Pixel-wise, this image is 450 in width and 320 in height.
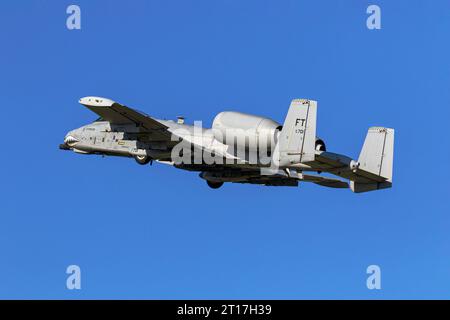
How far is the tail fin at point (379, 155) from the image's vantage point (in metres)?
53.8

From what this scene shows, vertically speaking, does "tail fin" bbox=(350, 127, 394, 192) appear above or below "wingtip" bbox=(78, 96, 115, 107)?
below

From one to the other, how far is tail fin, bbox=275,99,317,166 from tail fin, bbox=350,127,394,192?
5.74m

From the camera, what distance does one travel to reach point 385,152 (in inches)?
2119

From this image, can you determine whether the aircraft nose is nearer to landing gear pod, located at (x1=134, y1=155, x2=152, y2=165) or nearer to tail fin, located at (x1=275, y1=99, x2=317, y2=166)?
landing gear pod, located at (x1=134, y1=155, x2=152, y2=165)

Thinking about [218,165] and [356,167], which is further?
[218,165]

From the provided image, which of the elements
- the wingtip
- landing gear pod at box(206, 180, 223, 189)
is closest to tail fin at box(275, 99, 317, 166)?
the wingtip

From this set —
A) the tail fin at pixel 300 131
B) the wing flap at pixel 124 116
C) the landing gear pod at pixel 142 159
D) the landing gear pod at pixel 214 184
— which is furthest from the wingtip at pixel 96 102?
the landing gear pod at pixel 214 184

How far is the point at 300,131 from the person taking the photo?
4891 centimetres

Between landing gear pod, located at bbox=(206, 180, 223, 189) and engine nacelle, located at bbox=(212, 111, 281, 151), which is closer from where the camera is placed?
engine nacelle, located at bbox=(212, 111, 281, 151)

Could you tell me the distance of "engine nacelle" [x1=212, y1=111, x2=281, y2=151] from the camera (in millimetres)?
51375

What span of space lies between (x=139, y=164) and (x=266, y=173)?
23.7ft

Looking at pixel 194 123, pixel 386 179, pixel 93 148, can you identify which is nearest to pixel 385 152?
pixel 386 179

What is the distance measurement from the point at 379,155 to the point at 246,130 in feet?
23.9

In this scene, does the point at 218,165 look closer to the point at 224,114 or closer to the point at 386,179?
the point at 224,114
